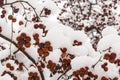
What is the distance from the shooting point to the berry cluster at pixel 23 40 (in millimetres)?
2641

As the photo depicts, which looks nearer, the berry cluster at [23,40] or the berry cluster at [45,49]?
the berry cluster at [45,49]

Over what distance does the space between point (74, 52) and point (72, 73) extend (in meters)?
0.15

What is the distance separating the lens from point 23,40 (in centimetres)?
266

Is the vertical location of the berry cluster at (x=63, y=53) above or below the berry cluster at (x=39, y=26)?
below

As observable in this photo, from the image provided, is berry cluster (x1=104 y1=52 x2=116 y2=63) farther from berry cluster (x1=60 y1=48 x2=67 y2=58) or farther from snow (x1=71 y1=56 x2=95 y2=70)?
berry cluster (x1=60 y1=48 x2=67 y2=58)

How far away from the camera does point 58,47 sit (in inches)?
100

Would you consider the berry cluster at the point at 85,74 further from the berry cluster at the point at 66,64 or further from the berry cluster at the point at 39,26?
the berry cluster at the point at 39,26

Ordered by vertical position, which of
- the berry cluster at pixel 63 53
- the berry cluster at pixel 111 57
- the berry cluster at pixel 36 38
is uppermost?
the berry cluster at pixel 36 38

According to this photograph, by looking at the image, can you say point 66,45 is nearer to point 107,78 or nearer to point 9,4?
point 107,78

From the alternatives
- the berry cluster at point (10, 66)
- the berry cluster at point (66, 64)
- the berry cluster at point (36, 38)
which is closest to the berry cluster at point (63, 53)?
the berry cluster at point (66, 64)

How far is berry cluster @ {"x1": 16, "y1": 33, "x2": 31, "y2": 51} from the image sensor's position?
2641mm

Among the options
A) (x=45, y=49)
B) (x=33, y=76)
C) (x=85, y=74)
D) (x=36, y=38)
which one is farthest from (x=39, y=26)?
(x=85, y=74)

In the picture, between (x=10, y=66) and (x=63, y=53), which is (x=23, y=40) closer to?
(x=10, y=66)

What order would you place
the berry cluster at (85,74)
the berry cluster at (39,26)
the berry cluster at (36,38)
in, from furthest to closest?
1. the berry cluster at (39,26)
2. the berry cluster at (36,38)
3. the berry cluster at (85,74)
